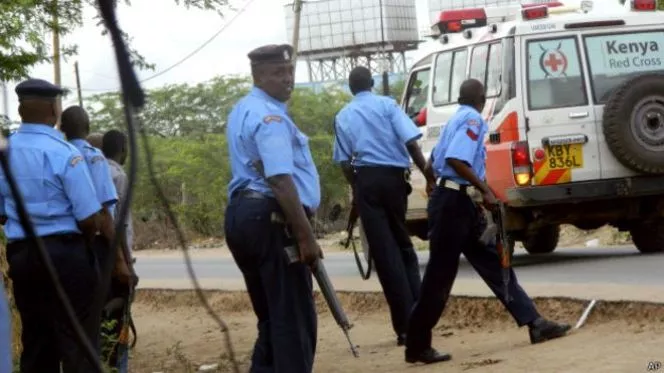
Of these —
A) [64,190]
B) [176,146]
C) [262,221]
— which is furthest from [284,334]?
[176,146]

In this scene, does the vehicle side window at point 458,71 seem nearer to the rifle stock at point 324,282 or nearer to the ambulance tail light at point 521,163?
the ambulance tail light at point 521,163

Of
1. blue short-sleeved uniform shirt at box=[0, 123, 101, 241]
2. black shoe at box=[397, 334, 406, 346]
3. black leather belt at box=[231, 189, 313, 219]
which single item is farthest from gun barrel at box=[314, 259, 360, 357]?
black shoe at box=[397, 334, 406, 346]

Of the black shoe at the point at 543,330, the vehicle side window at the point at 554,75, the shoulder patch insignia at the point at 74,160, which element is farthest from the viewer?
the vehicle side window at the point at 554,75

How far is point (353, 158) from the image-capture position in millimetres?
8594

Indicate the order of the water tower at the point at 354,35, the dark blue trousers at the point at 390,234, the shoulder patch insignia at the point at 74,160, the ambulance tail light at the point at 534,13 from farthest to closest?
the water tower at the point at 354,35
the ambulance tail light at the point at 534,13
the dark blue trousers at the point at 390,234
the shoulder patch insignia at the point at 74,160

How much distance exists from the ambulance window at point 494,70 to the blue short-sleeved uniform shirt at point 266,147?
6547 millimetres

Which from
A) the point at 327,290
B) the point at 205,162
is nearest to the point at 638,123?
the point at 327,290

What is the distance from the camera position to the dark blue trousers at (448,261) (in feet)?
24.2

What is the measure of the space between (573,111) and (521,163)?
2.21 ft

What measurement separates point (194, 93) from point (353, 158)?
24941 mm

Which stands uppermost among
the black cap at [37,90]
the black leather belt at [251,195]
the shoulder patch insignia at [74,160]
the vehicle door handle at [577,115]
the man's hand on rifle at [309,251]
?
the black cap at [37,90]

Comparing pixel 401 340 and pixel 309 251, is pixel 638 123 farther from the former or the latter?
pixel 309 251

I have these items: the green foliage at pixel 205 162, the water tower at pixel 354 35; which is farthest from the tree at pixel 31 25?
the water tower at pixel 354 35

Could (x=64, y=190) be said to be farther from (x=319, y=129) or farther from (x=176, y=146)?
(x=319, y=129)
